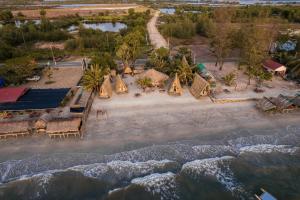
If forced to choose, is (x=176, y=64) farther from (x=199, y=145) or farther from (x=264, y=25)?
(x=264, y=25)

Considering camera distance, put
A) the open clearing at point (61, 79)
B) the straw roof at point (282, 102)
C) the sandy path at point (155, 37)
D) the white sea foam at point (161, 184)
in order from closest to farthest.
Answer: the white sea foam at point (161, 184)
the straw roof at point (282, 102)
the open clearing at point (61, 79)
the sandy path at point (155, 37)

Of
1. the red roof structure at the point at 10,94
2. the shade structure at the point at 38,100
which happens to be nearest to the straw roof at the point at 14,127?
the shade structure at the point at 38,100

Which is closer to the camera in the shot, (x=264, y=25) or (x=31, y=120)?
(x=31, y=120)

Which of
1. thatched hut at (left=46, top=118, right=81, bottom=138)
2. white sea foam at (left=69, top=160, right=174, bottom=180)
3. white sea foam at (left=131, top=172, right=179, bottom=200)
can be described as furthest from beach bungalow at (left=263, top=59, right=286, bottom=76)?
thatched hut at (left=46, top=118, right=81, bottom=138)

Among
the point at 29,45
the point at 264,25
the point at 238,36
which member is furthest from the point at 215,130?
the point at 29,45

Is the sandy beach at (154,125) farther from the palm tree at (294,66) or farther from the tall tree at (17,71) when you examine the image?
the tall tree at (17,71)

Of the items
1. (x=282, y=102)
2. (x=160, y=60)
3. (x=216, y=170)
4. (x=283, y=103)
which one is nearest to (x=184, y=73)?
(x=160, y=60)

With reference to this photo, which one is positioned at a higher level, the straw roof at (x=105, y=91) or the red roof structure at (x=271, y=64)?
the red roof structure at (x=271, y=64)

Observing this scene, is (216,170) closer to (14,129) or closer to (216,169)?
(216,169)
